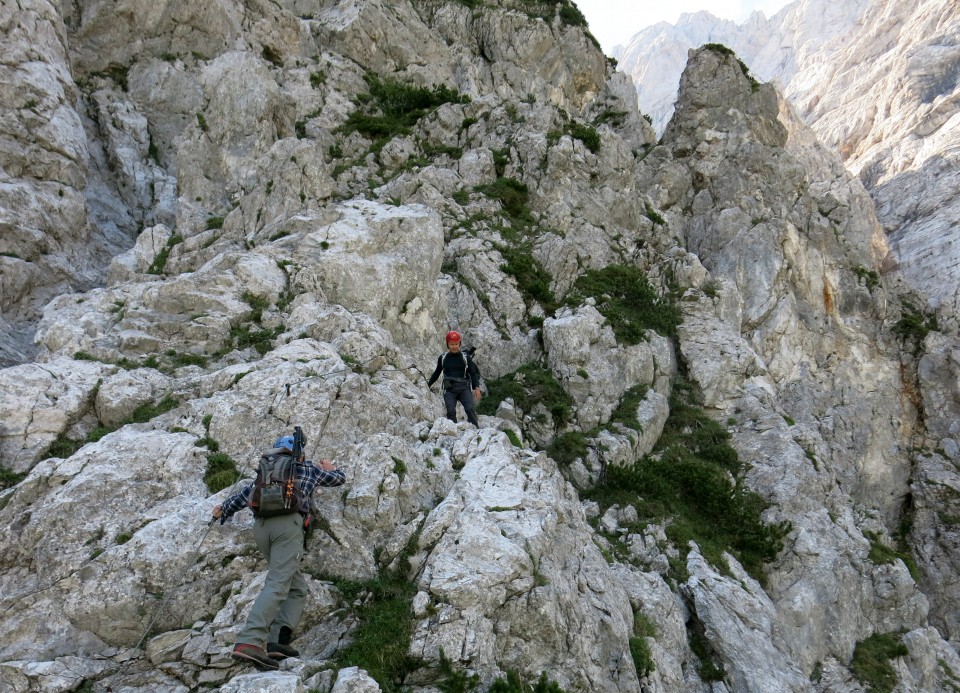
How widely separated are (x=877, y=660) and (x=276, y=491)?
16.4m

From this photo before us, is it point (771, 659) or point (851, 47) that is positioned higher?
point (851, 47)

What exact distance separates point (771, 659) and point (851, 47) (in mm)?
86598

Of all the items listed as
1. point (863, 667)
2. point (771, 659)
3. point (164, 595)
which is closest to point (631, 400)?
point (771, 659)

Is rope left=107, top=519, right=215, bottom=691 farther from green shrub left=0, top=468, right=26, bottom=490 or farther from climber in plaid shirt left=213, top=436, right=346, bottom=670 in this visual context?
green shrub left=0, top=468, right=26, bottom=490

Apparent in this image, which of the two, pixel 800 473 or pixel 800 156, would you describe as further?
pixel 800 156

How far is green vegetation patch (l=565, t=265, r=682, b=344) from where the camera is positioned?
1997 centimetres

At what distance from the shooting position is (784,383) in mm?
26375

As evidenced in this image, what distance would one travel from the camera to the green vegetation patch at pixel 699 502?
14820mm

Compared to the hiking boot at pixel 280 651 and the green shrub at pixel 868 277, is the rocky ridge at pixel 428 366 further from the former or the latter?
the green shrub at pixel 868 277

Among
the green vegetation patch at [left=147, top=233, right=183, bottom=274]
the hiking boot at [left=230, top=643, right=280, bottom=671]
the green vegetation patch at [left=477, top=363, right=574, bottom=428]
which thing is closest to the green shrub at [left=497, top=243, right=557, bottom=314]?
the green vegetation patch at [left=477, top=363, right=574, bottom=428]

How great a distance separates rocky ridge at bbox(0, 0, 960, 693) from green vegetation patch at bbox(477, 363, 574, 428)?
0.47ft

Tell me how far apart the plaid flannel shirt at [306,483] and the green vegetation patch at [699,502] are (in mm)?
8756

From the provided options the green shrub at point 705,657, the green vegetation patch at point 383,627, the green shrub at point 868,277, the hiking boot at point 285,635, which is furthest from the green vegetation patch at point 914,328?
the hiking boot at point 285,635

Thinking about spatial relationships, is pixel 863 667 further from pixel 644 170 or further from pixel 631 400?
pixel 644 170
